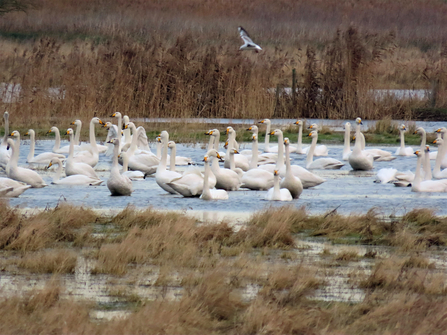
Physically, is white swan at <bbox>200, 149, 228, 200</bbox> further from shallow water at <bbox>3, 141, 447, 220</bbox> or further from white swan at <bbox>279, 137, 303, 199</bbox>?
white swan at <bbox>279, 137, 303, 199</bbox>

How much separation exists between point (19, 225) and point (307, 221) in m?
2.67

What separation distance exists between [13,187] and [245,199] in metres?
2.68

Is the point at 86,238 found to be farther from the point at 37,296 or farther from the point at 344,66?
the point at 344,66

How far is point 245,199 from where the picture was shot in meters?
9.59

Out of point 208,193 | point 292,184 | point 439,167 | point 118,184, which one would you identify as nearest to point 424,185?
point 439,167

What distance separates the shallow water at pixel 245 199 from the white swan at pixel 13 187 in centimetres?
8

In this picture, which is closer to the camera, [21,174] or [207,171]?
[207,171]

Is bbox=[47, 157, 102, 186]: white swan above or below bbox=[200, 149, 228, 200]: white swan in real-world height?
below

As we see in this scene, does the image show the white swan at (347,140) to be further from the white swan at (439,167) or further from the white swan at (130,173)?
the white swan at (130,173)

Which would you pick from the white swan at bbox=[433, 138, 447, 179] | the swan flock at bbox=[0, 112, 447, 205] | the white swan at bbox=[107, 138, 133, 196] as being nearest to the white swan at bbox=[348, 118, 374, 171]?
the swan flock at bbox=[0, 112, 447, 205]

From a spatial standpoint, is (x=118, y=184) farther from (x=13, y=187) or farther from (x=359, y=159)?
(x=359, y=159)

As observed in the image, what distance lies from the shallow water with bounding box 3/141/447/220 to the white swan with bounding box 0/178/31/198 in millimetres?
78

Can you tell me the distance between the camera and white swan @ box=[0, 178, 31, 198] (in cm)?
927

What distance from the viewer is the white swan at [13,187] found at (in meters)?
9.27
